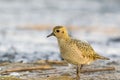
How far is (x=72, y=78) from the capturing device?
10.2 metres

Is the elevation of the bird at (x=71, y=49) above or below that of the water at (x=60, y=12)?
below

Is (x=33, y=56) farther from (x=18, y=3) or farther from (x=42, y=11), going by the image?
(x=18, y=3)

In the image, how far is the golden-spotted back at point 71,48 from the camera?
9539 mm

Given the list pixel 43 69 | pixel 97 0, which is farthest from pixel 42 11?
pixel 43 69

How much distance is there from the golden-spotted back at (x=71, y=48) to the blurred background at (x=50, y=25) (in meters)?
3.75

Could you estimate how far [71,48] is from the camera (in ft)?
31.4

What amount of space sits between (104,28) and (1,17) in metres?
5.50

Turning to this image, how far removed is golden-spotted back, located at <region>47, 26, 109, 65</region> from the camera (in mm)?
9539

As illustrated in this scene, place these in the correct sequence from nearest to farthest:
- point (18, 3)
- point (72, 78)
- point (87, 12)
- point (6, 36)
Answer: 1. point (72, 78)
2. point (6, 36)
3. point (87, 12)
4. point (18, 3)

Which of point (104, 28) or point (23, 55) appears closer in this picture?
point (23, 55)

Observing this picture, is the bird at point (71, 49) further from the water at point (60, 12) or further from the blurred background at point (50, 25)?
the water at point (60, 12)

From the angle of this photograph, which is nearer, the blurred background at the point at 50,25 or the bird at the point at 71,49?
the bird at the point at 71,49

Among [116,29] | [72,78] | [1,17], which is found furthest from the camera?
[1,17]

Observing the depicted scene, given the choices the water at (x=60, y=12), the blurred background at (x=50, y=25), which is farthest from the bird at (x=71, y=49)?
the water at (x=60, y=12)
